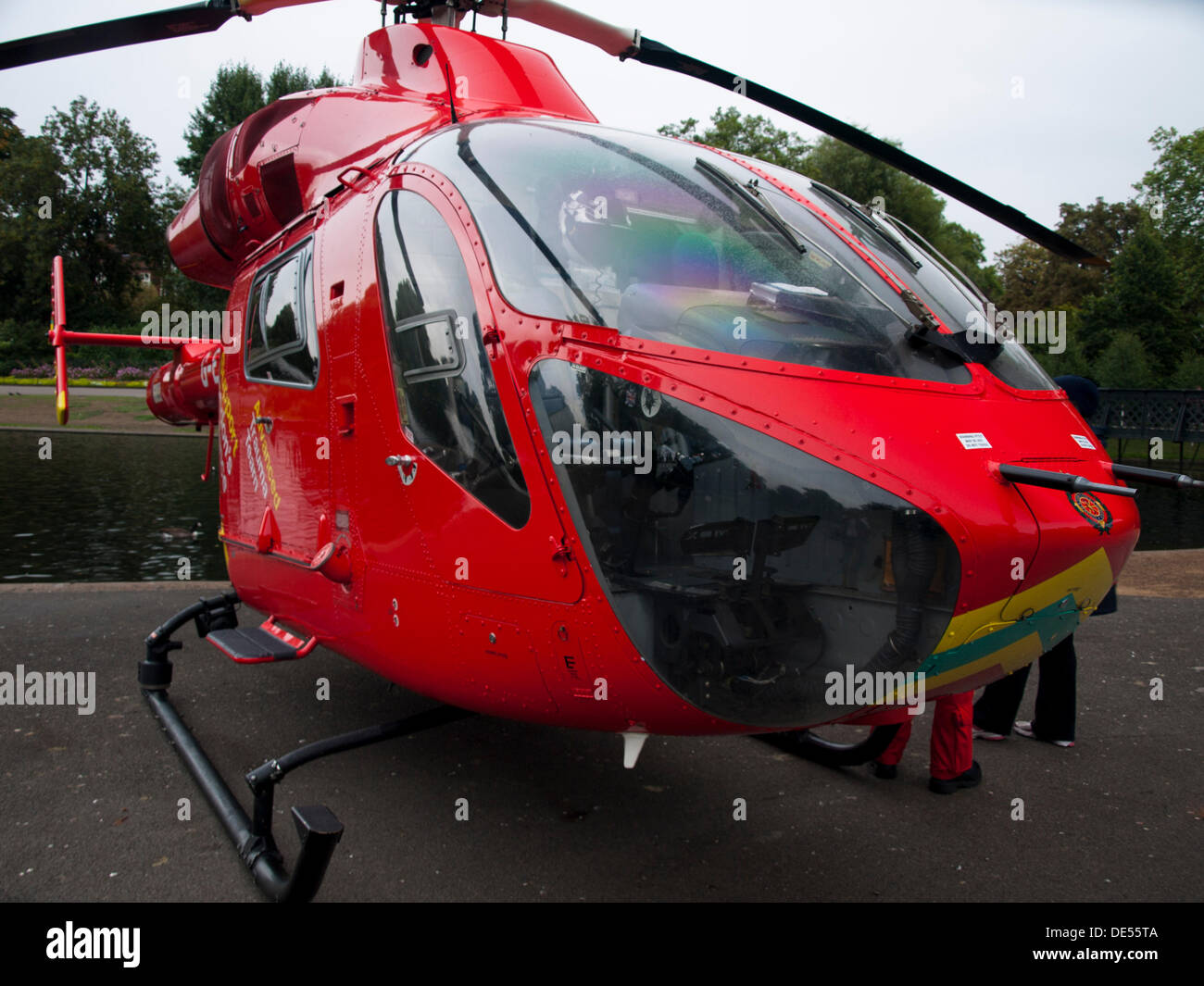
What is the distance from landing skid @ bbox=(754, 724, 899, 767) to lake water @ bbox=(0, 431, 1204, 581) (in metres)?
4.84

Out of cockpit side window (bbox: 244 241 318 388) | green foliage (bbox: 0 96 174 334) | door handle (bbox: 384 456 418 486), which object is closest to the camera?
door handle (bbox: 384 456 418 486)

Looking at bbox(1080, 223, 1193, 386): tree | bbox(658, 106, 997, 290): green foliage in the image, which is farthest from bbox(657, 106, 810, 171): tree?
bbox(1080, 223, 1193, 386): tree

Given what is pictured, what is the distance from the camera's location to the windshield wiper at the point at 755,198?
9.66ft

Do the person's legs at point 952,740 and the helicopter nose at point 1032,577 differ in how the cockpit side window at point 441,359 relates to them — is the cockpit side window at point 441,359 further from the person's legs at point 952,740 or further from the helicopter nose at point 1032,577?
the person's legs at point 952,740

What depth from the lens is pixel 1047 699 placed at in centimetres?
502

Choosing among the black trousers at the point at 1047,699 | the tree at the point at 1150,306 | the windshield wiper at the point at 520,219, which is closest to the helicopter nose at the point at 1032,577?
the windshield wiper at the point at 520,219

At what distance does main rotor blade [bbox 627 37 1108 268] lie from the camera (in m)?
4.04

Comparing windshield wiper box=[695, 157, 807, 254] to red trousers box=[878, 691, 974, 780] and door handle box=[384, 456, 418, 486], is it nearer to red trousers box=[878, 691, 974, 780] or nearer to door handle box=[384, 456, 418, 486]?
door handle box=[384, 456, 418, 486]

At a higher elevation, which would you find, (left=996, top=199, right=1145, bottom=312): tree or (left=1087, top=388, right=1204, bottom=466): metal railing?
(left=996, top=199, right=1145, bottom=312): tree

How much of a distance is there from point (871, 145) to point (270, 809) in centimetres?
388

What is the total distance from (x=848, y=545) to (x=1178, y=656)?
18.8ft

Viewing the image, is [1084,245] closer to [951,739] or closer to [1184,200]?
[1184,200]

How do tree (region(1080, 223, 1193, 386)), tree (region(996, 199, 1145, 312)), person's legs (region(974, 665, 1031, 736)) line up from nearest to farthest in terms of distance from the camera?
person's legs (region(974, 665, 1031, 736))
tree (region(1080, 223, 1193, 386))
tree (region(996, 199, 1145, 312))
